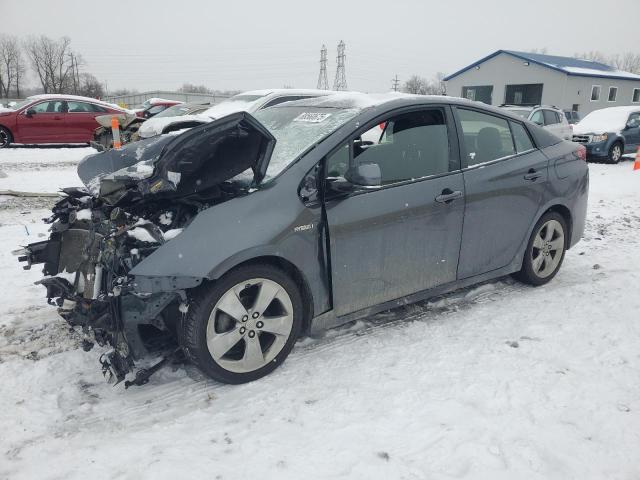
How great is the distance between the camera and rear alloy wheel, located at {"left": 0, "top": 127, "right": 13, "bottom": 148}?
13.8 metres

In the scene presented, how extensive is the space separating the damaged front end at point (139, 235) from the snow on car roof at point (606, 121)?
14.5 metres

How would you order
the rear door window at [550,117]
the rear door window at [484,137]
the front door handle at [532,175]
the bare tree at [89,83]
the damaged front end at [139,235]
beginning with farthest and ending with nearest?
the bare tree at [89,83]
the rear door window at [550,117]
the front door handle at [532,175]
the rear door window at [484,137]
the damaged front end at [139,235]

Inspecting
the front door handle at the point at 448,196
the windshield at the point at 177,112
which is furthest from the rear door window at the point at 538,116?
the front door handle at the point at 448,196

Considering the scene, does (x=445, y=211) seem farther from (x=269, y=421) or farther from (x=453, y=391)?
(x=269, y=421)

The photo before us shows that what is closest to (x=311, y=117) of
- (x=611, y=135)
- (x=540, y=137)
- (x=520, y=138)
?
(x=520, y=138)

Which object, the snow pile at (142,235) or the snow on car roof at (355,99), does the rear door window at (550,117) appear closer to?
the snow on car roof at (355,99)

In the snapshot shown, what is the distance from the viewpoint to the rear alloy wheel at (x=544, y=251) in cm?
443

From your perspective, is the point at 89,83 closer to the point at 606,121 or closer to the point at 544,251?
the point at 606,121

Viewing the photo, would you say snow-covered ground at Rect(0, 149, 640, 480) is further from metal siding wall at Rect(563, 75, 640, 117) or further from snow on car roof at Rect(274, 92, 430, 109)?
metal siding wall at Rect(563, 75, 640, 117)

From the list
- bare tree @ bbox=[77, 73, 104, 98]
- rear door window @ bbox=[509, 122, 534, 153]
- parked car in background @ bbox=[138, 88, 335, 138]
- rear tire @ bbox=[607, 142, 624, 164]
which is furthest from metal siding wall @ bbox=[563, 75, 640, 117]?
bare tree @ bbox=[77, 73, 104, 98]

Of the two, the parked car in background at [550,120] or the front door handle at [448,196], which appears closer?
the front door handle at [448,196]

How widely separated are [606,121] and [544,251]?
12.9 m

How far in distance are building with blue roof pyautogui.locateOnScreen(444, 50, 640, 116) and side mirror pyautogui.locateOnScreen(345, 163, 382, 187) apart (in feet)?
122

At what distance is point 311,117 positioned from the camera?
3.68m
